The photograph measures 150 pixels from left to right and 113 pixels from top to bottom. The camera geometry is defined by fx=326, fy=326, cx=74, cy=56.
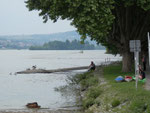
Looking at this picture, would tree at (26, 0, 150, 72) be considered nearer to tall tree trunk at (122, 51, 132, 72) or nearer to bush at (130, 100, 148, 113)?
tall tree trunk at (122, 51, 132, 72)

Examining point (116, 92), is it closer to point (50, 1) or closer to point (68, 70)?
point (50, 1)

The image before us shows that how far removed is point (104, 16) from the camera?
99.5 ft

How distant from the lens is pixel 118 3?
32750mm

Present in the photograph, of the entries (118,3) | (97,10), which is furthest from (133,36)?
(97,10)

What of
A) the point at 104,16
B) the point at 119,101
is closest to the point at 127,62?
the point at 104,16

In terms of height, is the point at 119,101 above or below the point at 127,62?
below

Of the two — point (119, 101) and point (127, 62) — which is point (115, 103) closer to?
point (119, 101)

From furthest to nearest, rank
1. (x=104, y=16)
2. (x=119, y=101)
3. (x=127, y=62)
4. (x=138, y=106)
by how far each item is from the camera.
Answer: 1. (x=127, y=62)
2. (x=104, y=16)
3. (x=119, y=101)
4. (x=138, y=106)

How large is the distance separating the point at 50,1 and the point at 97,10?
498cm

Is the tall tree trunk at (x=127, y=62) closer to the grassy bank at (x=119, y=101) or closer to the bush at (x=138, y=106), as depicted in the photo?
the grassy bank at (x=119, y=101)

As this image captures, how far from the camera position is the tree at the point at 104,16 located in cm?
2981

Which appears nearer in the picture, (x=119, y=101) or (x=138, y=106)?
(x=138, y=106)

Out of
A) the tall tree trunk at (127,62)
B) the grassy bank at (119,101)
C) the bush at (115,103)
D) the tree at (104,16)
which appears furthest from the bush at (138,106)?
the tall tree trunk at (127,62)

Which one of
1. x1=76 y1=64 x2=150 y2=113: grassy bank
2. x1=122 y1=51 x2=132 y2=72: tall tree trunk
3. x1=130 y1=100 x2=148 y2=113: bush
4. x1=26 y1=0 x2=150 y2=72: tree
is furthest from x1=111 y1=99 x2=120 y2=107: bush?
x1=122 y1=51 x2=132 y2=72: tall tree trunk
